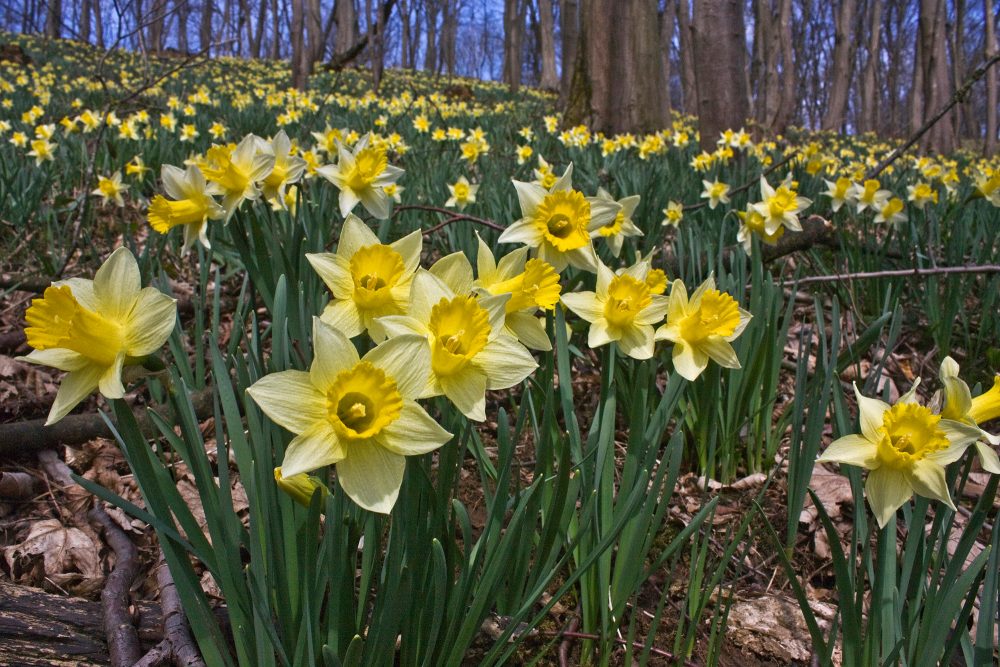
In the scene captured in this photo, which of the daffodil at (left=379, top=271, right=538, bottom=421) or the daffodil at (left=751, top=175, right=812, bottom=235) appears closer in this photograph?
the daffodil at (left=379, top=271, right=538, bottom=421)

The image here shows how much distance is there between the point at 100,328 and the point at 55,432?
1256 mm

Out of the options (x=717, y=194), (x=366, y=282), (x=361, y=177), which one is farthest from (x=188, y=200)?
(x=717, y=194)

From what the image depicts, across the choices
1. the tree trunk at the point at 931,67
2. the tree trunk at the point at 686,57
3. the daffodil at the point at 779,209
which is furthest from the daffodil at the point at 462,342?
the tree trunk at the point at 686,57

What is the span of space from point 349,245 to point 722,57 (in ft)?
19.3

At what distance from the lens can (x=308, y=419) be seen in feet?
2.54

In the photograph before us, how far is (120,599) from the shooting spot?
1.20 m

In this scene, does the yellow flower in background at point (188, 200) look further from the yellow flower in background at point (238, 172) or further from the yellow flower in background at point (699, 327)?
the yellow flower in background at point (699, 327)

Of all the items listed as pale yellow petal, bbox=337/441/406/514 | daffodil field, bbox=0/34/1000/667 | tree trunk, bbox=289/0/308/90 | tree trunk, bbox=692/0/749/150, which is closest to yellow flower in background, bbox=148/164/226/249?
daffodil field, bbox=0/34/1000/667

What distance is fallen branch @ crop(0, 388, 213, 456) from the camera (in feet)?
5.75

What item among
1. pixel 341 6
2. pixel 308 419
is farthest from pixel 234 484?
pixel 341 6

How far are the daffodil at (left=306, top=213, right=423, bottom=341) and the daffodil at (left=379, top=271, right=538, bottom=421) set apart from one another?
65 mm

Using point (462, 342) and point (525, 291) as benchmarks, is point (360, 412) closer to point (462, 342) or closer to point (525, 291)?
point (462, 342)

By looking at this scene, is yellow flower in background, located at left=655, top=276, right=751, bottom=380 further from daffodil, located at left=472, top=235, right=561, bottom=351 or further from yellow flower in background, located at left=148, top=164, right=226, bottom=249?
yellow flower in background, located at left=148, top=164, right=226, bottom=249

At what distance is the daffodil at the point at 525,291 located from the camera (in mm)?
→ 1020
